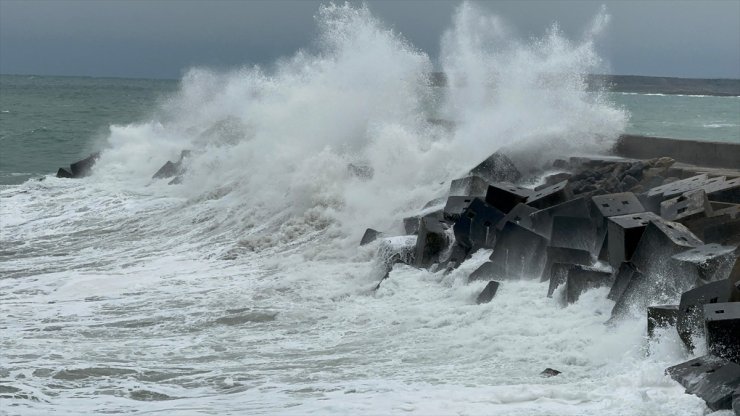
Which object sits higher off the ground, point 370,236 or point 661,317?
point 370,236

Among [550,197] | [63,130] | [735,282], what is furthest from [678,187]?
[63,130]

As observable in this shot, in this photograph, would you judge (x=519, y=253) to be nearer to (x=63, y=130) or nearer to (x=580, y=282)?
(x=580, y=282)

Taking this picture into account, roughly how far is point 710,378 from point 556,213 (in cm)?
361

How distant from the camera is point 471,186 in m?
12.0

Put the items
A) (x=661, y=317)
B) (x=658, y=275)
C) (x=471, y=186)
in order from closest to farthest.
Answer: (x=661, y=317) < (x=658, y=275) < (x=471, y=186)

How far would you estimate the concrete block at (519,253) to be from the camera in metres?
9.10

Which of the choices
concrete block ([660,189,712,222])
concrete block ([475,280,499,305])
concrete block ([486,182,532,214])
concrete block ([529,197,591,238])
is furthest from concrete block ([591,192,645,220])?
concrete block ([486,182,532,214])

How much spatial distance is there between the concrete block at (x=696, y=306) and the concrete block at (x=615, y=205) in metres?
2.30

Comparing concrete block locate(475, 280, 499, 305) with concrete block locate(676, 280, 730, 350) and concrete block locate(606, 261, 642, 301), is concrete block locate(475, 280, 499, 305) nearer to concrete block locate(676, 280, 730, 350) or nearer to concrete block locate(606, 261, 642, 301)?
concrete block locate(606, 261, 642, 301)

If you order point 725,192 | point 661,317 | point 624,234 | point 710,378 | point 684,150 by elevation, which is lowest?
point 710,378

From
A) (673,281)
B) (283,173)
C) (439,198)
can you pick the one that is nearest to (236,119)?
(283,173)

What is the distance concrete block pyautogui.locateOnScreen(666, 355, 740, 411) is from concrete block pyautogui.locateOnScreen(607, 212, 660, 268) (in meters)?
1.94

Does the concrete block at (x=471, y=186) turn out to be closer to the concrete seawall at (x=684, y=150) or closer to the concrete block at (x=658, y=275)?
the concrete seawall at (x=684, y=150)

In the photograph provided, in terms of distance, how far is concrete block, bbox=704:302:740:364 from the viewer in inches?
237
